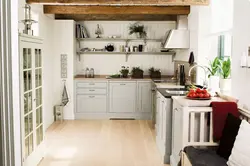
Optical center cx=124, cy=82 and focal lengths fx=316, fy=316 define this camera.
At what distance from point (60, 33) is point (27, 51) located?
340cm

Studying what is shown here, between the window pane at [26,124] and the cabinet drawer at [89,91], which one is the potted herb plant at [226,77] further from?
the cabinet drawer at [89,91]

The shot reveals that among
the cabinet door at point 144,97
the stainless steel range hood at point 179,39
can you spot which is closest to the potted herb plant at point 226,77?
the stainless steel range hood at point 179,39

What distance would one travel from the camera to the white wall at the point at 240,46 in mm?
3281

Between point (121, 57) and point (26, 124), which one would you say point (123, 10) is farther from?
point (26, 124)

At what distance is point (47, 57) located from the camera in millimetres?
6598

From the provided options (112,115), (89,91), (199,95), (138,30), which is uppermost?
(138,30)

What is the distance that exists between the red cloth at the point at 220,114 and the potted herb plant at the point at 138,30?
180 inches

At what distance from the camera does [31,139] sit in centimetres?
408

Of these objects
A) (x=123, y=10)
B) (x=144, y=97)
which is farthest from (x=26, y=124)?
(x=144, y=97)

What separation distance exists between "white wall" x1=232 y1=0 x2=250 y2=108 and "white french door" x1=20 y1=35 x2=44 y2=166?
8.02 ft

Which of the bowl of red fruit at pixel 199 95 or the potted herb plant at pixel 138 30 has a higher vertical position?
the potted herb plant at pixel 138 30

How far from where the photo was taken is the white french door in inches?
148

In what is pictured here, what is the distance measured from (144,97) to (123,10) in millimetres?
2097

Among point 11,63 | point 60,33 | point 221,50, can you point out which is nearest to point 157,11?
point 221,50
